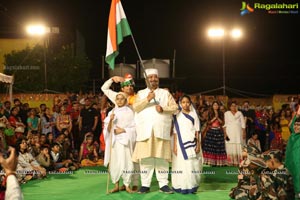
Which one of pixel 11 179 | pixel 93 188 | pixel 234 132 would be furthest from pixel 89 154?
pixel 11 179

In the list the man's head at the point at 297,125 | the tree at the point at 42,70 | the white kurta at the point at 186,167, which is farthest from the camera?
the tree at the point at 42,70

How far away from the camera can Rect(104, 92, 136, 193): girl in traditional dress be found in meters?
6.72

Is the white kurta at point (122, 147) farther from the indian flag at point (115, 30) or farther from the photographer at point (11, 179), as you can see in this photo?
the photographer at point (11, 179)

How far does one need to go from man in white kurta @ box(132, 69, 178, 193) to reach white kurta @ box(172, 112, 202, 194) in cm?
14

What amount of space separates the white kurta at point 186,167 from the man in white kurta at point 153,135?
0.14 m

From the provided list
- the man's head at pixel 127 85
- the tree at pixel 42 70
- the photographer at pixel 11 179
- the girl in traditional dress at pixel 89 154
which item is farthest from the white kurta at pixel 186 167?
the tree at pixel 42 70

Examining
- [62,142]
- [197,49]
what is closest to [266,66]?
[197,49]

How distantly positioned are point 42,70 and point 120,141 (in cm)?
1619

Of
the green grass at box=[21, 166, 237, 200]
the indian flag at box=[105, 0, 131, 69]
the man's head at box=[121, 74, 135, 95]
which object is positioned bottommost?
the green grass at box=[21, 166, 237, 200]

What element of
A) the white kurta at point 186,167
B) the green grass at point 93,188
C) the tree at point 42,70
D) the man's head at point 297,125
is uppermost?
the tree at point 42,70

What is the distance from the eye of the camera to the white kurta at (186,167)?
6.52 metres

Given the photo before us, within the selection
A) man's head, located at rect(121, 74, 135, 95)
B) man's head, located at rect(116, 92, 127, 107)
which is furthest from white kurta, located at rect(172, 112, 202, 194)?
man's head, located at rect(121, 74, 135, 95)

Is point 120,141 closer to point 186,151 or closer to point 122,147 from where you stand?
point 122,147

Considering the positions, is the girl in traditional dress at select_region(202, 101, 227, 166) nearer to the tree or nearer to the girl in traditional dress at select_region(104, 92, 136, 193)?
the girl in traditional dress at select_region(104, 92, 136, 193)
